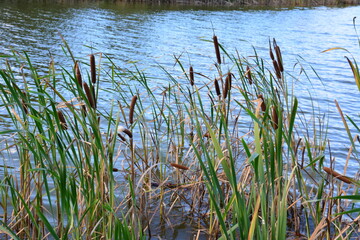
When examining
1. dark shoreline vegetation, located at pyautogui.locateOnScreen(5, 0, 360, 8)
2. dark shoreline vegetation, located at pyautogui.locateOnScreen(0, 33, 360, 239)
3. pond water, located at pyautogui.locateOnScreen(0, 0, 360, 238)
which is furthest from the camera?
dark shoreline vegetation, located at pyautogui.locateOnScreen(5, 0, 360, 8)

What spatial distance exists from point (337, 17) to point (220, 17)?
5.25m

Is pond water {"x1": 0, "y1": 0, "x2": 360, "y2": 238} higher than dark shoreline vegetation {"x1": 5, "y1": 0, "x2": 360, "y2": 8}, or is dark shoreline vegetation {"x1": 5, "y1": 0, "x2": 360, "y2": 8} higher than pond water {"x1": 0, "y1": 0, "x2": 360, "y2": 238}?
dark shoreline vegetation {"x1": 5, "y1": 0, "x2": 360, "y2": 8}

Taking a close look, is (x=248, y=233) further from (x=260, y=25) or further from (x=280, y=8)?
(x=280, y=8)

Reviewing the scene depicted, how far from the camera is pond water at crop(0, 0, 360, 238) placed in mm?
8156

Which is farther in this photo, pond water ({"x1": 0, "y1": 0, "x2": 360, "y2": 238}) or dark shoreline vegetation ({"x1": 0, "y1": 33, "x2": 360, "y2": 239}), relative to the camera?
pond water ({"x1": 0, "y1": 0, "x2": 360, "y2": 238})

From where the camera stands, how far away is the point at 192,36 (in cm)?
1354

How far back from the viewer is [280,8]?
2358 cm

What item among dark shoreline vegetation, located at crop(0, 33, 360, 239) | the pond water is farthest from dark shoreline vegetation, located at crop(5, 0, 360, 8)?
dark shoreline vegetation, located at crop(0, 33, 360, 239)

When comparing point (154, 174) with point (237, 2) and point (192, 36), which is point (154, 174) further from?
point (237, 2)

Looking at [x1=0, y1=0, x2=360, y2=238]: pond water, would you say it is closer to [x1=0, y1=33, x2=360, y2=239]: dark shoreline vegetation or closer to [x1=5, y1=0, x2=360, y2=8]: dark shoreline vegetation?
[x1=5, y1=0, x2=360, y2=8]: dark shoreline vegetation

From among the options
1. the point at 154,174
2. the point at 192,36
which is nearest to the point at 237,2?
the point at 192,36

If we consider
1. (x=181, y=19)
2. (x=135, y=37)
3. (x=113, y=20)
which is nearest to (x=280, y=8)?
(x=181, y=19)

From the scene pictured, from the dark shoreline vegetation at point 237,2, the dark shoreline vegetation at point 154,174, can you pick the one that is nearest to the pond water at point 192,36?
the dark shoreline vegetation at point 237,2

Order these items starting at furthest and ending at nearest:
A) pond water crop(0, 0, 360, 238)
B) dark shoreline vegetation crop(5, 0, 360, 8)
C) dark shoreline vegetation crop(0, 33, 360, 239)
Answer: dark shoreline vegetation crop(5, 0, 360, 8) → pond water crop(0, 0, 360, 238) → dark shoreline vegetation crop(0, 33, 360, 239)
